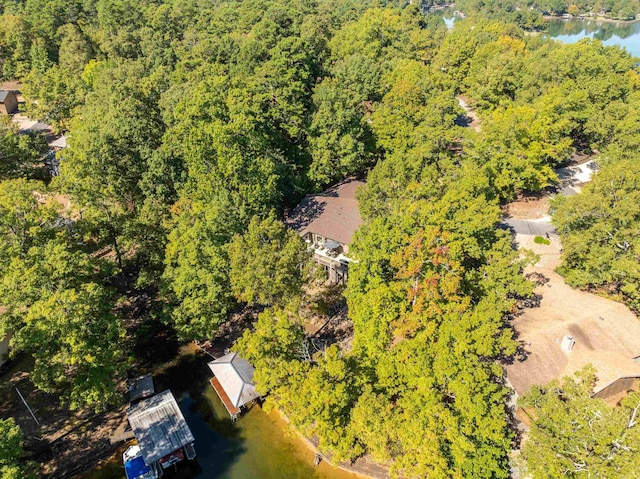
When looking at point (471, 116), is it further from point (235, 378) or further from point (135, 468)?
point (135, 468)

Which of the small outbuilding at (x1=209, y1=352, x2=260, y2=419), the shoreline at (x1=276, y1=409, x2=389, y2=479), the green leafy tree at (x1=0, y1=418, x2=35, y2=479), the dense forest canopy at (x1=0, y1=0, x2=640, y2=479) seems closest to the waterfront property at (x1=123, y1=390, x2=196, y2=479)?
the dense forest canopy at (x1=0, y1=0, x2=640, y2=479)

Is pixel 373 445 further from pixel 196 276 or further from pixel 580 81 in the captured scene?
pixel 580 81

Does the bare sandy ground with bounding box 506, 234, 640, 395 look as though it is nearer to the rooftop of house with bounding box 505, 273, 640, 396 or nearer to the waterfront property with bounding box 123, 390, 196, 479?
the rooftop of house with bounding box 505, 273, 640, 396

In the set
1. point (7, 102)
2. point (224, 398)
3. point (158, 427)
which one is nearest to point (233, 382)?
point (224, 398)

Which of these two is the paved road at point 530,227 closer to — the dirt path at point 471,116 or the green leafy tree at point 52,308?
the dirt path at point 471,116

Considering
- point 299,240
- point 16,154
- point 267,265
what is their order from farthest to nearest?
point 16,154 → point 299,240 → point 267,265

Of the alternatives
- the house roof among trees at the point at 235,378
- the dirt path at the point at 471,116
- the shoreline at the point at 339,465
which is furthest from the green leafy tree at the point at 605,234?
the house roof among trees at the point at 235,378
